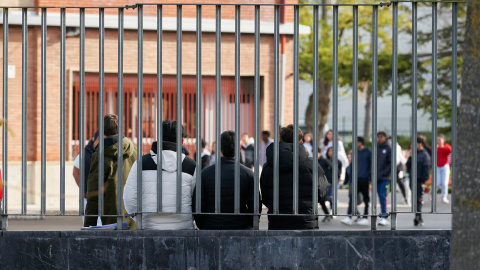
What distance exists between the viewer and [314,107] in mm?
6980

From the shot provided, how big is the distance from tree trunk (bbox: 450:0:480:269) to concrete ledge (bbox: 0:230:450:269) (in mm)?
2466

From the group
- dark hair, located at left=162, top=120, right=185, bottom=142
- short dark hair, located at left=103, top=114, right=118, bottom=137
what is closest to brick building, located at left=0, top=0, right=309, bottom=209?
short dark hair, located at left=103, top=114, right=118, bottom=137

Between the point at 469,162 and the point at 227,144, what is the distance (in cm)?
312

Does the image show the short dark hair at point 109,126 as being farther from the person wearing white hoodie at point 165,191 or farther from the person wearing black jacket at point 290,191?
the person wearing black jacket at point 290,191

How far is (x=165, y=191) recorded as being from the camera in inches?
283

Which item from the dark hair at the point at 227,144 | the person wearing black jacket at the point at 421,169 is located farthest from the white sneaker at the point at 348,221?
the dark hair at the point at 227,144

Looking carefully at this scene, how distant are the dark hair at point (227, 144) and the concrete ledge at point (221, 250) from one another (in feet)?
→ 2.42

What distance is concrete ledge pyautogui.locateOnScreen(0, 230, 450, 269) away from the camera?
7.00 meters

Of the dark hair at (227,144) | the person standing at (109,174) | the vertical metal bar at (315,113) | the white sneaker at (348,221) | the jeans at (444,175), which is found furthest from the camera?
the jeans at (444,175)

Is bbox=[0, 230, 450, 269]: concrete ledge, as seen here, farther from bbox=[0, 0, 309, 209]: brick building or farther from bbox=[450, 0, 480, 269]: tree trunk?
bbox=[0, 0, 309, 209]: brick building

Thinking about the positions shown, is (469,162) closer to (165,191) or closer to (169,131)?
(165,191)

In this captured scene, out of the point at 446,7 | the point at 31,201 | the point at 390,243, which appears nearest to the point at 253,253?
the point at 390,243

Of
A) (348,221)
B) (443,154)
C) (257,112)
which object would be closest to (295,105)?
(257,112)

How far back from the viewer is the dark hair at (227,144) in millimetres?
7375
